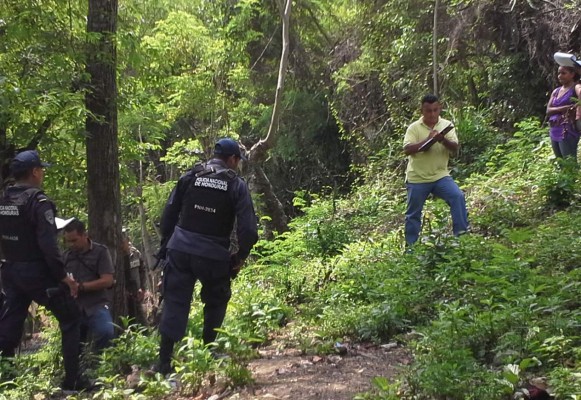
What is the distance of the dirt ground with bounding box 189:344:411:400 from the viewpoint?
4.84 meters

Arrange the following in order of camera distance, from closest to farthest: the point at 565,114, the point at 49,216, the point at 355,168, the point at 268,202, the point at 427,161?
1. the point at 49,216
2. the point at 427,161
3. the point at 565,114
4. the point at 268,202
5. the point at 355,168

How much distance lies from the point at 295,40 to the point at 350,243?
1079 centimetres

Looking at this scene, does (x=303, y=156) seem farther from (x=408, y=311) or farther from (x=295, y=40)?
(x=408, y=311)

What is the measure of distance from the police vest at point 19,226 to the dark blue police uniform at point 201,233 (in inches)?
44.7

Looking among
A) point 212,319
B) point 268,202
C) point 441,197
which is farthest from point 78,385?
point 268,202

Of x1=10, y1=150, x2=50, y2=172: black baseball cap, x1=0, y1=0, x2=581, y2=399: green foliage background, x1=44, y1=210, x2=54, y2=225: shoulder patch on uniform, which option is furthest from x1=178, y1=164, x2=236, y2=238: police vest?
x1=10, y1=150, x2=50, y2=172: black baseball cap

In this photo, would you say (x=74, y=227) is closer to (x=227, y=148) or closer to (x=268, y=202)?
(x=227, y=148)

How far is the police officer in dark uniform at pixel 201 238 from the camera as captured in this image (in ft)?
18.2

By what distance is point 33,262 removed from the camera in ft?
19.1

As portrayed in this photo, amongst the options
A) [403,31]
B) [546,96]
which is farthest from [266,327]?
[403,31]

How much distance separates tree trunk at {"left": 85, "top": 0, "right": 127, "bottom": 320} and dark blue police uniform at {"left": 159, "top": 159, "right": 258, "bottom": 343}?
3.17m

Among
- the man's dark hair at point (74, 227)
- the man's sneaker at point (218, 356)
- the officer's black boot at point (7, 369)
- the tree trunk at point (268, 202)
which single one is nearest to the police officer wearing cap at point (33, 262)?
the officer's black boot at point (7, 369)

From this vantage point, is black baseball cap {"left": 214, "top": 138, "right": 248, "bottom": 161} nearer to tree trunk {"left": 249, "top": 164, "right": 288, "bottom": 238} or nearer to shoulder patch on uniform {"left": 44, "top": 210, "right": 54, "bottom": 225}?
shoulder patch on uniform {"left": 44, "top": 210, "right": 54, "bottom": 225}

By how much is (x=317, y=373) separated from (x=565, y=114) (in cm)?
536
